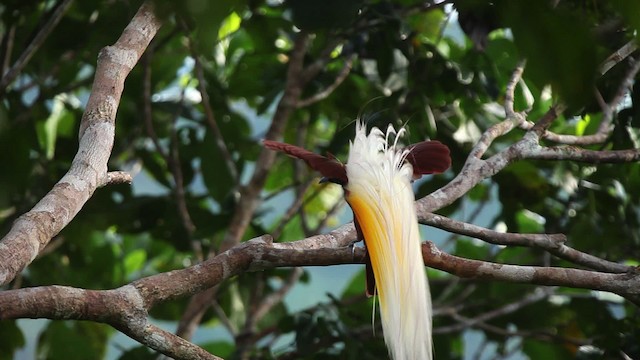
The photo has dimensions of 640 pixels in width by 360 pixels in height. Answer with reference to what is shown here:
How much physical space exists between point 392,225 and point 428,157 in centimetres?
22

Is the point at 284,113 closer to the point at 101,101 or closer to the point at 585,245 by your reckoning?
the point at 585,245

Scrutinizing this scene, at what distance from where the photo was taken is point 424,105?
6.86 feet

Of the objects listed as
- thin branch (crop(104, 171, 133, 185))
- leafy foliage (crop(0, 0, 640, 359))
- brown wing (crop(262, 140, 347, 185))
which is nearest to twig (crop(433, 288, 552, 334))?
leafy foliage (crop(0, 0, 640, 359))

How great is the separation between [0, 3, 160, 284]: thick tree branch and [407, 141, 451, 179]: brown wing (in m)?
0.41

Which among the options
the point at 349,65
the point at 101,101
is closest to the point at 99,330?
the point at 349,65

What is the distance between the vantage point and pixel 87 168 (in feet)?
3.59

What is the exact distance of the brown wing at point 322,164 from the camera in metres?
1.18

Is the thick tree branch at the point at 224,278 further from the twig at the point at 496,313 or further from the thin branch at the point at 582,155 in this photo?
the twig at the point at 496,313

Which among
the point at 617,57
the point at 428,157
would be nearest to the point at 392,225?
the point at 428,157

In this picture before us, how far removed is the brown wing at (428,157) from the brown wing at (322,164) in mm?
138

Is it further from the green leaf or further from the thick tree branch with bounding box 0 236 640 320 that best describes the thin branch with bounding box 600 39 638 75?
the green leaf

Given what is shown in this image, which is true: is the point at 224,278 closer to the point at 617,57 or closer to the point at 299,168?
the point at 617,57

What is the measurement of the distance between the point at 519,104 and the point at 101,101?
1.15m

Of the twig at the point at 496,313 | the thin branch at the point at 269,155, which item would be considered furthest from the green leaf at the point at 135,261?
the twig at the point at 496,313
